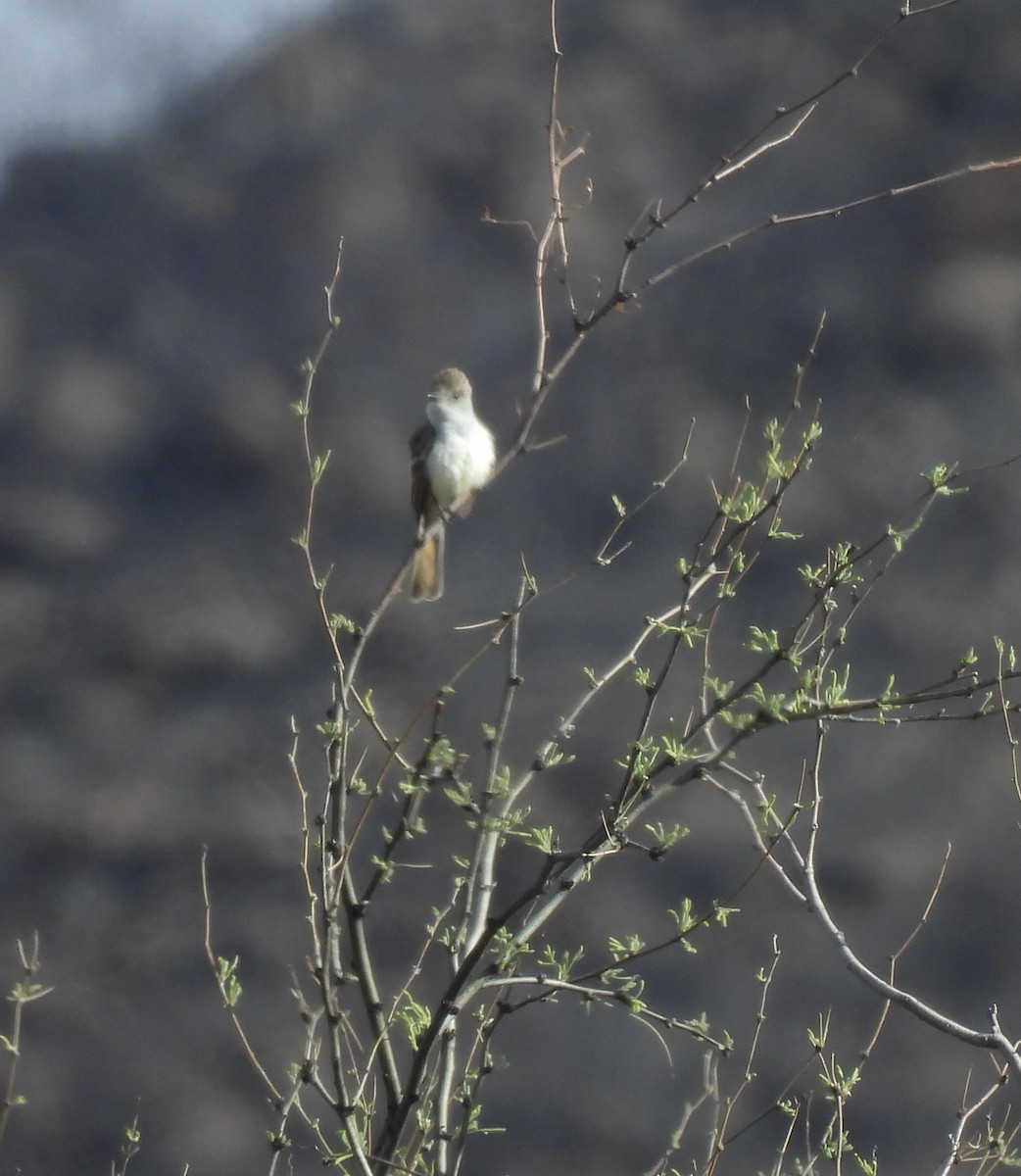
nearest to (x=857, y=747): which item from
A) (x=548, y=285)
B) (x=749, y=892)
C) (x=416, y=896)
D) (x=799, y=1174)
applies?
(x=749, y=892)

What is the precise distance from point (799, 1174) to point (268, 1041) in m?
1.99

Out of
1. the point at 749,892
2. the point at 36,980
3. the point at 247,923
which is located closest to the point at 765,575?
the point at 749,892

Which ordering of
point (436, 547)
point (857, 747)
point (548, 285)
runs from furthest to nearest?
point (548, 285), point (857, 747), point (436, 547)

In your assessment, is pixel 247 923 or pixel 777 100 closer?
pixel 247 923

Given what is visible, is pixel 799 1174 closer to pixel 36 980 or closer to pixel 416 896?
pixel 416 896

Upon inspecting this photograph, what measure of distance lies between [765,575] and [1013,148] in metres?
1.61

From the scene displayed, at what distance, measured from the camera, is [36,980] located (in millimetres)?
4422

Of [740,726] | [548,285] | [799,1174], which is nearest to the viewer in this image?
[740,726]

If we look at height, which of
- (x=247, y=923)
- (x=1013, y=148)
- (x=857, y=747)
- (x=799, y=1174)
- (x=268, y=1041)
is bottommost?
(x=799, y=1174)

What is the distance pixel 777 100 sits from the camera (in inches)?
212

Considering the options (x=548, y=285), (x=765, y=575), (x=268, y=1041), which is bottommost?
(x=268, y=1041)

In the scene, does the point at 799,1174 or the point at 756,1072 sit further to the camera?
the point at 756,1072

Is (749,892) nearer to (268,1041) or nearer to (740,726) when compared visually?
(268,1041)

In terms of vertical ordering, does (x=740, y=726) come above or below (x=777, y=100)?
below
